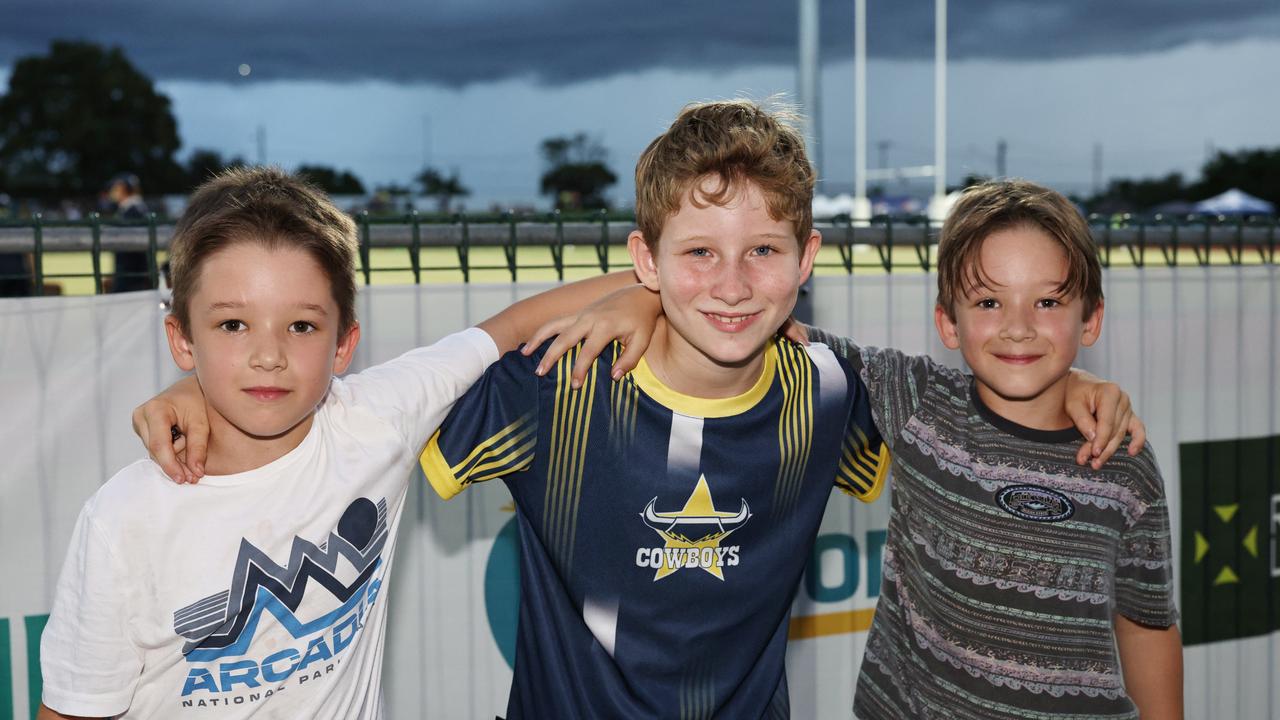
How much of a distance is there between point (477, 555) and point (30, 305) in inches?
54.2

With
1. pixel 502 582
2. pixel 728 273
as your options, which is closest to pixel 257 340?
pixel 728 273

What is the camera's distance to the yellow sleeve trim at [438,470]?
197 centimetres

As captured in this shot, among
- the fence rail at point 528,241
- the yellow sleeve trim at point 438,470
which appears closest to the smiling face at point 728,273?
Result: the yellow sleeve trim at point 438,470

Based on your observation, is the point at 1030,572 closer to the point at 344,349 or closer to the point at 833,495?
the point at 833,495

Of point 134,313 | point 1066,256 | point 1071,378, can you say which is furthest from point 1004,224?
point 134,313

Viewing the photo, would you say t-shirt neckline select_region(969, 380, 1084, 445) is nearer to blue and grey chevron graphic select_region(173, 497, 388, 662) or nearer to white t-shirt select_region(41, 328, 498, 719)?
white t-shirt select_region(41, 328, 498, 719)

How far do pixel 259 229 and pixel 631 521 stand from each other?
90 cm

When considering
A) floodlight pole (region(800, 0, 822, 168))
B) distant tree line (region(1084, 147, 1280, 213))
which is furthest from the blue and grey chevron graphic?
distant tree line (region(1084, 147, 1280, 213))

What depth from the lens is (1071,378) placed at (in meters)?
2.26

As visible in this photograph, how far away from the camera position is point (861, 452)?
89.9 inches

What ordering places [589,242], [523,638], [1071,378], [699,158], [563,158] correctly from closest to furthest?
[699,158]
[523,638]
[1071,378]
[589,242]
[563,158]

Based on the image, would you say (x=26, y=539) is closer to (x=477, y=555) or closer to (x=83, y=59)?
(x=477, y=555)

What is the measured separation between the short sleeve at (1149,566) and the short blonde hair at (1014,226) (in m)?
0.45

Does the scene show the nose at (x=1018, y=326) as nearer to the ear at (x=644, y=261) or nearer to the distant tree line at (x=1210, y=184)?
the ear at (x=644, y=261)
